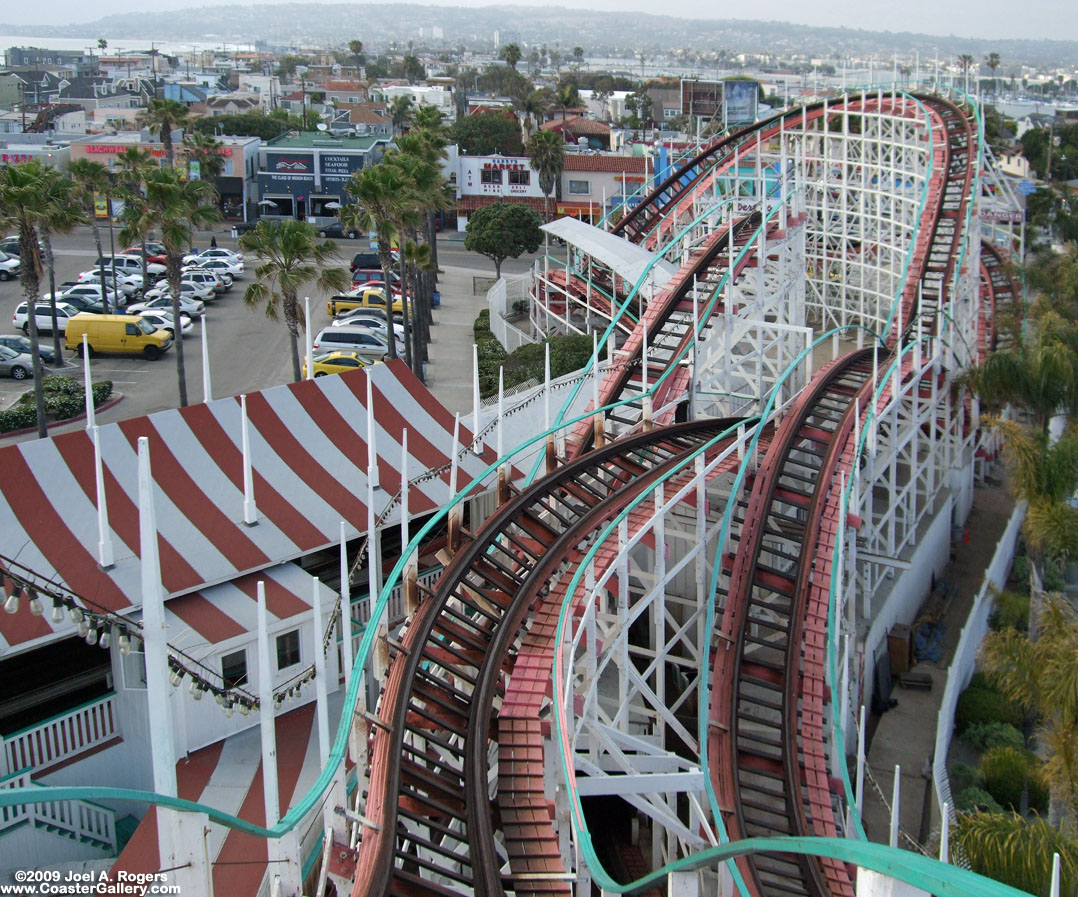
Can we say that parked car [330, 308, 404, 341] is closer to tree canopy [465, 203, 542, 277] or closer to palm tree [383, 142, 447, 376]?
palm tree [383, 142, 447, 376]

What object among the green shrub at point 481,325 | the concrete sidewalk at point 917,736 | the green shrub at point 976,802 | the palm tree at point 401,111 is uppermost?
the palm tree at point 401,111

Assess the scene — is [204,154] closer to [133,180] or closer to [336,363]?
[133,180]

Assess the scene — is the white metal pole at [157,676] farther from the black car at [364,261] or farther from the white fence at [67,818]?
the black car at [364,261]

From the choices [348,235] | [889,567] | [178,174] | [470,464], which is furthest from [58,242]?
[889,567]

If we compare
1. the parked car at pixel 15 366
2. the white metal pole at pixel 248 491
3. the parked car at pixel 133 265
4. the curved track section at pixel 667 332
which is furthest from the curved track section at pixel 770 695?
the parked car at pixel 133 265

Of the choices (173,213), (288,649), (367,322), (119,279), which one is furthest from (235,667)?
(119,279)

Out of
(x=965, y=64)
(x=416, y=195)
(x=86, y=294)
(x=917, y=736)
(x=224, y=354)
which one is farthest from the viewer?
(x=965, y=64)

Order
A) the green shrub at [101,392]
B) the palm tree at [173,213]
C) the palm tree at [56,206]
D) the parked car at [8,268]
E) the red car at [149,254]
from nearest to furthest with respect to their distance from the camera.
Result: the palm tree at [56,206] → the palm tree at [173,213] → the green shrub at [101,392] → the parked car at [8,268] → the red car at [149,254]
